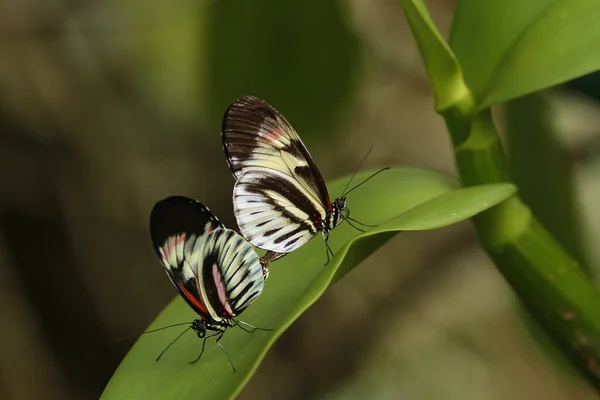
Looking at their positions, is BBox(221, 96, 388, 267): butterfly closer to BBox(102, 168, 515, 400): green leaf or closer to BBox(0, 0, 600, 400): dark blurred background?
BBox(102, 168, 515, 400): green leaf

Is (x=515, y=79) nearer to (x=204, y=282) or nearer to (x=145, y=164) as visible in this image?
(x=204, y=282)

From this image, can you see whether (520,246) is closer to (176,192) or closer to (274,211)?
(274,211)

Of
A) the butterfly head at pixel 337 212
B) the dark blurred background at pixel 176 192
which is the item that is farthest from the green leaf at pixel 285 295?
the dark blurred background at pixel 176 192

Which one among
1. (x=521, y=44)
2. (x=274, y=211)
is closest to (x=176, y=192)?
(x=274, y=211)

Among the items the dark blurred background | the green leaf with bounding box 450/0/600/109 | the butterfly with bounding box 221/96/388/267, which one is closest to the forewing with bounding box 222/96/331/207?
the butterfly with bounding box 221/96/388/267

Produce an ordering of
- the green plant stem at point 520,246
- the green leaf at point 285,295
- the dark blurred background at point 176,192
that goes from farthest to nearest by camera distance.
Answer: the dark blurred background at point 176,192
the green plant stem at point 520,246
the green leaf at point 285,295

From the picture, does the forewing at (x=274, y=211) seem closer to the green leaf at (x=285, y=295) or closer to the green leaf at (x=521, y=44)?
the green leaf at (x=285, y=295)
